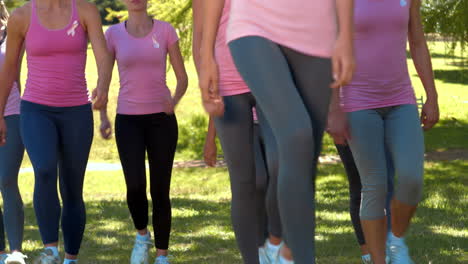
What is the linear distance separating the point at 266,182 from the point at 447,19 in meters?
11.5

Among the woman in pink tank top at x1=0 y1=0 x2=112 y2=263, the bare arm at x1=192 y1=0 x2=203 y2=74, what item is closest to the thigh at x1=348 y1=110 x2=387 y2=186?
the bare arm at x1=192 y1=0 x2=203 y2=74

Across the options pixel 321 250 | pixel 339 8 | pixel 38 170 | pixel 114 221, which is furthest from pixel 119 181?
pixel 339 8

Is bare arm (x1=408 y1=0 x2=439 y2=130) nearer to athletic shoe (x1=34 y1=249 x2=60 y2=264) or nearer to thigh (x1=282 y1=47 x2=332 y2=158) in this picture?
thigh (x1=282 y1=47 x2=332 y2=158)

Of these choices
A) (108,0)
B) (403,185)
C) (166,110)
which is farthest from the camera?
(108,0)

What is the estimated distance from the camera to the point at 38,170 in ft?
20.3

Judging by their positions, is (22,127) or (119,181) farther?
(119,181)

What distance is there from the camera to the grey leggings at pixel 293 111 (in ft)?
13.4

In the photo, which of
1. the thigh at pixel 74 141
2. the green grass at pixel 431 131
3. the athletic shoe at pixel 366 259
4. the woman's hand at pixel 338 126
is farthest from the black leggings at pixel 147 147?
the green grass at pixel 431 131

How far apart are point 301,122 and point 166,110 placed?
9.68 feet

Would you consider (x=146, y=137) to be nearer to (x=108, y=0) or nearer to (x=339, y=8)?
(x=339, y=8)

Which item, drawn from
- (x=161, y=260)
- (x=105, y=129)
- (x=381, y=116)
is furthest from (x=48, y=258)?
(x=381, y=116)

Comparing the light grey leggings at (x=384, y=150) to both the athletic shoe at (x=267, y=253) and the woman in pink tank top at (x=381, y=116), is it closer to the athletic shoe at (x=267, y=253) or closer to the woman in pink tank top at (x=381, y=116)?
the woman in pink tank top at (x=381, y=116)

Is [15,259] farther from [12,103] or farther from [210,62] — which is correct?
[210,62]

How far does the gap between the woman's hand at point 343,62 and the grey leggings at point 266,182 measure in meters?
0.70
